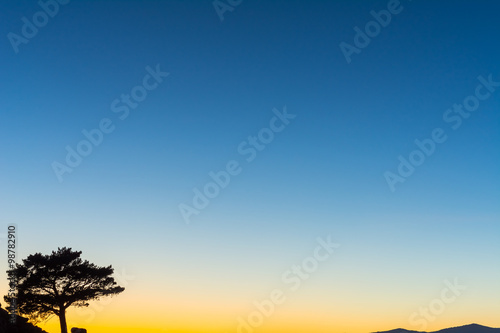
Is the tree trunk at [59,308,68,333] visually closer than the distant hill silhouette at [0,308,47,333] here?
No

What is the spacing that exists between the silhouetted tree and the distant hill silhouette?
2.42m

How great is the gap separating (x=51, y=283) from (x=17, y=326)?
619 cm

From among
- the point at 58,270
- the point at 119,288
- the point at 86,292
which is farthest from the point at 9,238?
the point at 119,288

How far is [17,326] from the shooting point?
41969 millimetres

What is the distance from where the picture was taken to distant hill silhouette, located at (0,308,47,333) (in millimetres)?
39634

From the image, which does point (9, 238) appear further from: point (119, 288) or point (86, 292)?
point (119, 288)

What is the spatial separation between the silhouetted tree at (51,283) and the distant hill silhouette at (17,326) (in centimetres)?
242

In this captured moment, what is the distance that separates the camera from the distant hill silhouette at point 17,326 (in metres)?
39.6

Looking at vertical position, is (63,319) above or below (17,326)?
above

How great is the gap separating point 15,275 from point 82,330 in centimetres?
1008

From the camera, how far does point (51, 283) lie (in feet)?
156

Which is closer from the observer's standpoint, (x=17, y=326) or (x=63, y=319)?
(x=17, y=326)

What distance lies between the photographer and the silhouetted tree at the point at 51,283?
46812mm

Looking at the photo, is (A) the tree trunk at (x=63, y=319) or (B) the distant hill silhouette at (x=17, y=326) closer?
(B) the distant hill silhouette at (x=17, y=326)
